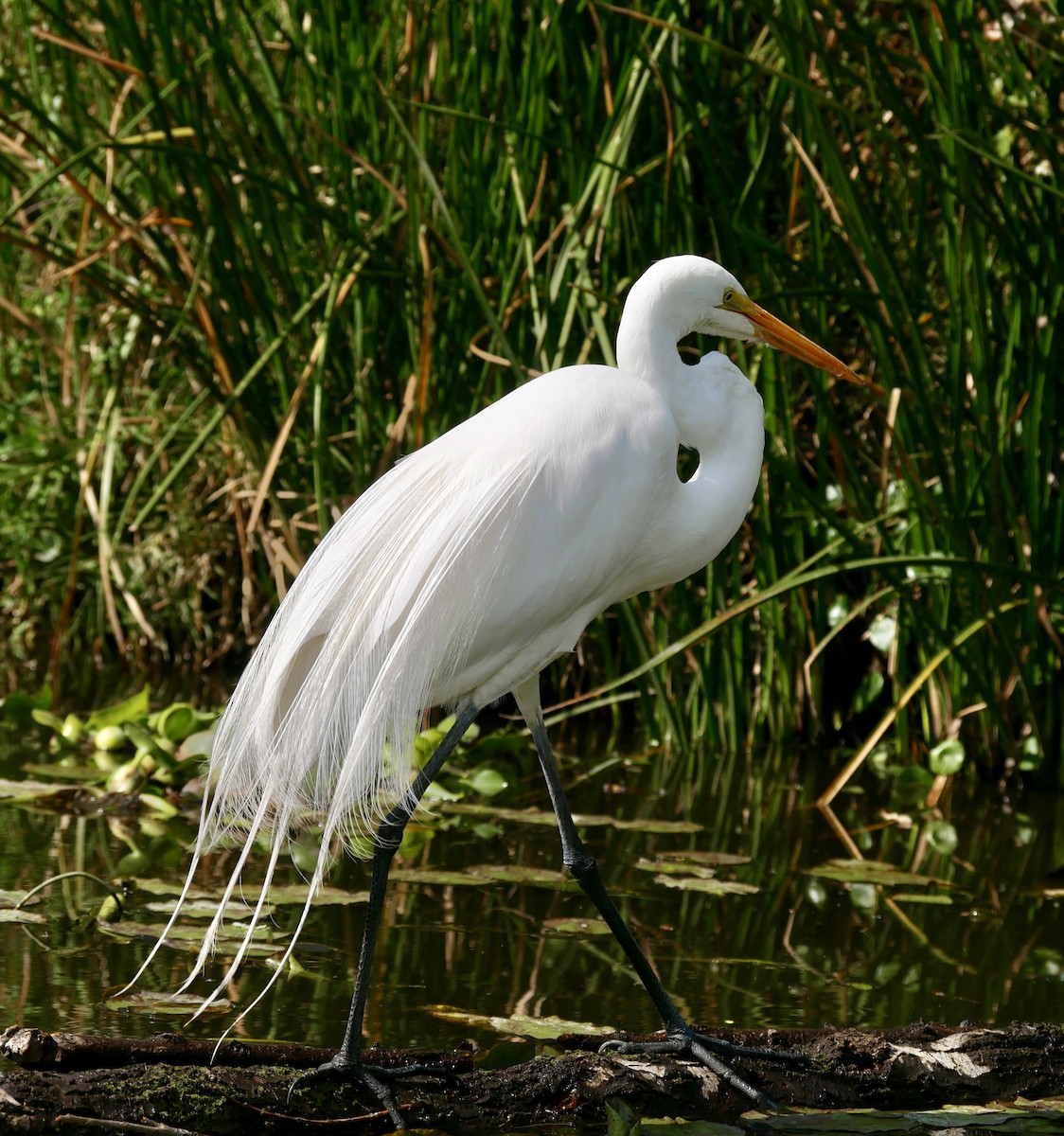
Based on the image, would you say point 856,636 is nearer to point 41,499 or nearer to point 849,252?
point 849,252

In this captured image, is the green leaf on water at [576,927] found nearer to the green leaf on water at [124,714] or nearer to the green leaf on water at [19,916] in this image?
the green leaf on water at [19,916]

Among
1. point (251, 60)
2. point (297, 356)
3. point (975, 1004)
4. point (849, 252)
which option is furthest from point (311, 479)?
point (975, 1004)

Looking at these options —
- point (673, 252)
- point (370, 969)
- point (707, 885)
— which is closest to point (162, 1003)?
point (370, 969)

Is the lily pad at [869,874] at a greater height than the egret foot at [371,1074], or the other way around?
the egret foot at [371,1074]

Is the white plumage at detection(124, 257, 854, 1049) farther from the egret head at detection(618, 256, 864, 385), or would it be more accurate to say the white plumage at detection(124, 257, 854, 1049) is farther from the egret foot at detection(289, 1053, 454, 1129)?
the egret foot at detection(289, 1053, 454, 1129)

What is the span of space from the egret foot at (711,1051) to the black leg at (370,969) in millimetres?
313

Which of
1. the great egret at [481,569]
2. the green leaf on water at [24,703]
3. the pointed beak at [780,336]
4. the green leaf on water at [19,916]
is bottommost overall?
the green leaf on water at [19,916]

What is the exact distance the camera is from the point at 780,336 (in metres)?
2.34

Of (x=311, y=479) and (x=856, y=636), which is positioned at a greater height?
(x=311, y=479)

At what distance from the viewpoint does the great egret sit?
6.71 feet

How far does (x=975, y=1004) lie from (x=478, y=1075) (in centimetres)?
104

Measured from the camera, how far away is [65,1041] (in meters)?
1.71

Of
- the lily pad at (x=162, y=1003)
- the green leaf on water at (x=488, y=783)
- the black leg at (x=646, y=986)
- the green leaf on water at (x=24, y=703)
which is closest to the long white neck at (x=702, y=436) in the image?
the black leg at (x=646, y=986)

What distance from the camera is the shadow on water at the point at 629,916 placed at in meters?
2.31
